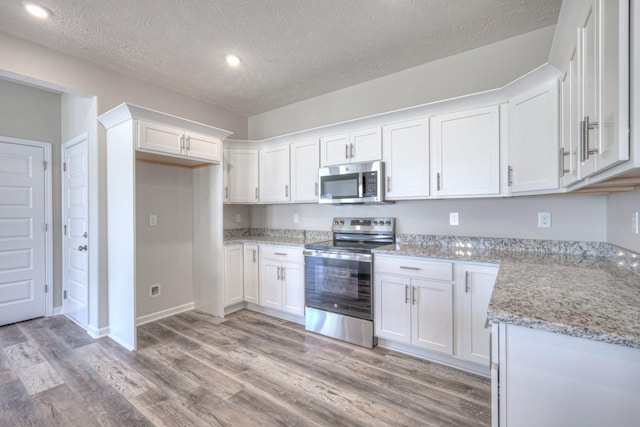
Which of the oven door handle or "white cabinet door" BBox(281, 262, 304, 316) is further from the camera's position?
"white cabinet door" BBox(281, 262, 304, 316)

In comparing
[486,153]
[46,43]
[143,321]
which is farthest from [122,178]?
[486,153]

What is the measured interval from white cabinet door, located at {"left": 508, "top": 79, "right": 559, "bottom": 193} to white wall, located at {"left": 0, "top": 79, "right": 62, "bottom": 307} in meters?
4.80

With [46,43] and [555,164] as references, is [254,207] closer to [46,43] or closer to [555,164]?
[46,43]

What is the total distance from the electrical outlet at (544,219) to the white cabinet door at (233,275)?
9.95ft

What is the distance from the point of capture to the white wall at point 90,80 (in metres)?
2.44

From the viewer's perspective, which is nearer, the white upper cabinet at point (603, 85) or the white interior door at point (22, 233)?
the white upper cabinet at point (603, 85)

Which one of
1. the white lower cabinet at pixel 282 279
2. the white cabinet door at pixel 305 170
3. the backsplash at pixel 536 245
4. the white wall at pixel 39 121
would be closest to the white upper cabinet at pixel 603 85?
the backsplash at pixel 536 245

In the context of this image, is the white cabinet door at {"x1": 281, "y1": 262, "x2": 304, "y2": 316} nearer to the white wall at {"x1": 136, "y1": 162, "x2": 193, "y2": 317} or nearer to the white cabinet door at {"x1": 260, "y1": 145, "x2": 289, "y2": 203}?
the white cabinet door at {"x1": 260, "y1": 145, "x2": 289, "y2": 203}

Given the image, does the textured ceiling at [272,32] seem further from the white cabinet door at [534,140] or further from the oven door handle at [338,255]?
the oven door handle at [338,255]

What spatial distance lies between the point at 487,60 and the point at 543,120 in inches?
38.0

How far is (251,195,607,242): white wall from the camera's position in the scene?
7.38 feet

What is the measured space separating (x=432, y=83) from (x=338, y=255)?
6.34ft

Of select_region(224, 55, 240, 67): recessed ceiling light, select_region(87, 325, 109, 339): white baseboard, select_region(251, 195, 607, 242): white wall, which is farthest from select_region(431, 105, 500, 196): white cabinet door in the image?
select_region(87, 325, 109, 339): white baseboard

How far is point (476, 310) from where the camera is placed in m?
2.21
